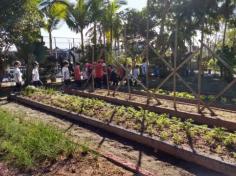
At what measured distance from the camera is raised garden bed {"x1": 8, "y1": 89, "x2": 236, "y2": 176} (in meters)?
6.70

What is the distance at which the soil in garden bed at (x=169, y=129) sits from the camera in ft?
23.2

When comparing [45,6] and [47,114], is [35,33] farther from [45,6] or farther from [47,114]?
[47,114]

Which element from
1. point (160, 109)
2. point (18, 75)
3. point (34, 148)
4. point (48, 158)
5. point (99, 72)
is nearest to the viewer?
point (48, 158)

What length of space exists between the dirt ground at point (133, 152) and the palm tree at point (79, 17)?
42.5 ft

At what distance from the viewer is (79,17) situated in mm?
23266

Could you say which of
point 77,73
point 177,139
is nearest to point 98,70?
point 77,73

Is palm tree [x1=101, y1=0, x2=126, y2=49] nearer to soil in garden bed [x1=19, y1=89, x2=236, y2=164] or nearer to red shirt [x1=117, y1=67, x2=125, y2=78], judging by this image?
red shirt [x1=117, y1=67, x2=125, y2=78]

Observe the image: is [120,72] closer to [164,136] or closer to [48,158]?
[164,136]

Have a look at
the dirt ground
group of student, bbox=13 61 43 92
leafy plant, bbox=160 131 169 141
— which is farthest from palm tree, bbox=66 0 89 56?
leafy plant, bbox=160 131 169 141

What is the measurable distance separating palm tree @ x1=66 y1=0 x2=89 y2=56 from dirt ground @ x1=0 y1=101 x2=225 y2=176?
510 inches

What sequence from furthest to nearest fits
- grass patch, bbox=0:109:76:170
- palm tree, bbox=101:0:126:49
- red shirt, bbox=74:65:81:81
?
palm tree, bbox=101:0:126:49 < red shirt, bbox=74:65:81:81 < grass patch, bbox=0:109:76:170

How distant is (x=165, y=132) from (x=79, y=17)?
16228 mm

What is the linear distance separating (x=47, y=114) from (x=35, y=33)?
7517mm

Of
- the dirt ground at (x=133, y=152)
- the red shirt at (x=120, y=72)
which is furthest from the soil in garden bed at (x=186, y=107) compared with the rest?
the red shirt at (x=120, y=72)
